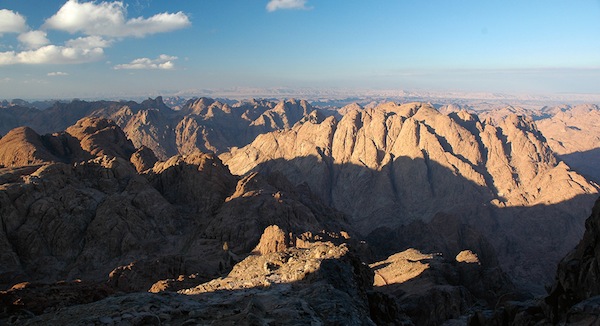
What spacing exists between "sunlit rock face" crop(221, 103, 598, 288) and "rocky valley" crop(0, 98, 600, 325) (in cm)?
37

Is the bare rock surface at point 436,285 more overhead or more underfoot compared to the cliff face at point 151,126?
more underfoot

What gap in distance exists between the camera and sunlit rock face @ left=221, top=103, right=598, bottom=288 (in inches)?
2990

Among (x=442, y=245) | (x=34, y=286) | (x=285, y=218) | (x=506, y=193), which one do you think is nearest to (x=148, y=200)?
(x=285, y=218)

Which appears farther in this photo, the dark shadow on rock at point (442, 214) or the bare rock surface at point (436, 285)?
the dark shadow on rock at point (442, 214)

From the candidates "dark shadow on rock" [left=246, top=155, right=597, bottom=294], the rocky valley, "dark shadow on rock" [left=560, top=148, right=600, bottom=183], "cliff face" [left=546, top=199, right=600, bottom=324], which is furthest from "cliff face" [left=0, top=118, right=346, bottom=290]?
"dark shadow on rock" [left=560, top=148, right=600, bottom=183]

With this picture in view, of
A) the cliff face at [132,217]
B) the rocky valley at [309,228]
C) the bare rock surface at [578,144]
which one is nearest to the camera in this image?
the rocky valley at [309,228]

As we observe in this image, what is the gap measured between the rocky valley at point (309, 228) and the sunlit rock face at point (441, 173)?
0.37m

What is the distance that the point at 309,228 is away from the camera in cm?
4875

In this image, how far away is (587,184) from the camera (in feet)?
258

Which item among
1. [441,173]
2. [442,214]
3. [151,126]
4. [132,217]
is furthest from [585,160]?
[151,126]

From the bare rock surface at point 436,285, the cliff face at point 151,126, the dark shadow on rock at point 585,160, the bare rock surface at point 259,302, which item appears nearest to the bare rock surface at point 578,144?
the dark shadow on rock at point 585,160

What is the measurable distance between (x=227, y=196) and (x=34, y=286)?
108 feet

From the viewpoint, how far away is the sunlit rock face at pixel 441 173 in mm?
75938

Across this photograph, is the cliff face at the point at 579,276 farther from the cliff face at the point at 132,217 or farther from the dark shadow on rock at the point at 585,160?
the dark shadow on rock at the point at 585,160
